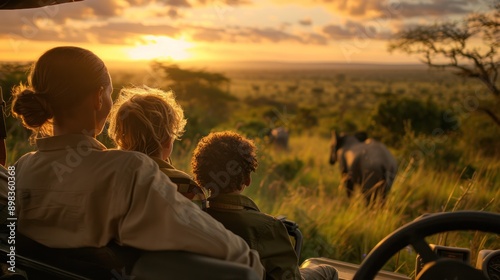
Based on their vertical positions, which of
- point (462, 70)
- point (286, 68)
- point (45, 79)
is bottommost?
point (286, 68)

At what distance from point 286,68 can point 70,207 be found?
81927mm

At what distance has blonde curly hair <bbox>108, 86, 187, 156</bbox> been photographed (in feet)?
7.00

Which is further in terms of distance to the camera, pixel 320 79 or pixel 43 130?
pixel 320 79

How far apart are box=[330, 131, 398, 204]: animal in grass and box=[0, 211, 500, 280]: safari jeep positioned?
6.29 metres

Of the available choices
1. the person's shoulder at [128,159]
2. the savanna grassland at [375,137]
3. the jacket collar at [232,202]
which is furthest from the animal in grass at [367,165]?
the person's shoulder at [128,159]

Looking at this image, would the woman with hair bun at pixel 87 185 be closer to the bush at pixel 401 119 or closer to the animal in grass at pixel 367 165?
the animal in grass at pixel 367 165

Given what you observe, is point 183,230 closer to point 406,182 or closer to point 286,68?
point 406,182

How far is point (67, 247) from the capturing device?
5.49ft

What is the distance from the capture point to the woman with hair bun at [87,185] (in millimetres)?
1545

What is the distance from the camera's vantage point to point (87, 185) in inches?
65.1

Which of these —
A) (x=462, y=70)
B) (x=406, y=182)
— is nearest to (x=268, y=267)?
(x=406, y=182)

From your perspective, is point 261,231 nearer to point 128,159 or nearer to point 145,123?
point 145,123

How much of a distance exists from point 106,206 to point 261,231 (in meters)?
0.64

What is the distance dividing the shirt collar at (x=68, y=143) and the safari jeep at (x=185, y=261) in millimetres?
265
